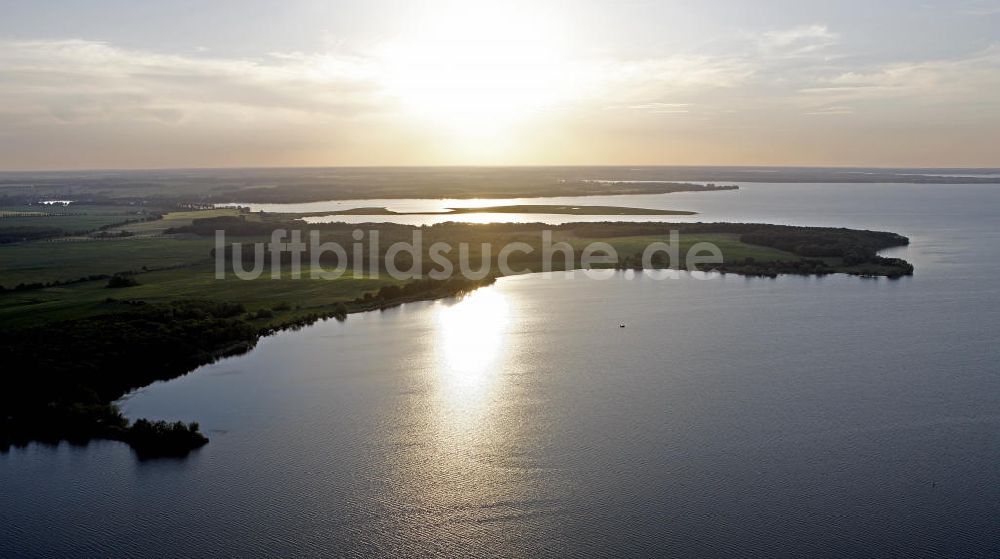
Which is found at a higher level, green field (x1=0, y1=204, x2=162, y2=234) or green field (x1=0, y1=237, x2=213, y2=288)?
green field (x1=0, y1=204, x2=162, y2=234)

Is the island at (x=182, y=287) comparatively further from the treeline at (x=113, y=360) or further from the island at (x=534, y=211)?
the island at (x=534, y=211)

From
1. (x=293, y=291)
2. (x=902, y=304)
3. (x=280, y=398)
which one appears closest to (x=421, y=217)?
(x=293, y=291)

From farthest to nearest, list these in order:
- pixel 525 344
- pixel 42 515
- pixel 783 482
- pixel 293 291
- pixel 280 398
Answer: pixel 293 291 < pixel 525 344 < pixel 280 398 < pixel 783 482 < pixel 42 515

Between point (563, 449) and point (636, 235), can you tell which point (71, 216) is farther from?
point (563, 449)

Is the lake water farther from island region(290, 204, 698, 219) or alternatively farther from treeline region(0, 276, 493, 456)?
island region(290, 204, 698, 219)

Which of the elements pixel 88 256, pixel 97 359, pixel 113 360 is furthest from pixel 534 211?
pixel 97 359

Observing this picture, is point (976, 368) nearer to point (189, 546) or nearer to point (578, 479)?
point (578, 479)

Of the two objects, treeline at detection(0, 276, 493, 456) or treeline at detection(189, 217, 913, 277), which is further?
treeline at detection(189, 217, 913, 277)

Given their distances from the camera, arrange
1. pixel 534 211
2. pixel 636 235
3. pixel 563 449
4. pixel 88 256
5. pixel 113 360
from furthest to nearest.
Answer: pixel 534 211
pixel 636 235
pixel 88 256
pixel 113 360
pixel 563 449

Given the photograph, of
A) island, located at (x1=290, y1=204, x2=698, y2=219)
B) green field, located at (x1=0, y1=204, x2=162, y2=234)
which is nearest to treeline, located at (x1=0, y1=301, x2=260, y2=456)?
green field, located at (x1=0, y1=204, x2=162, y2=234)
